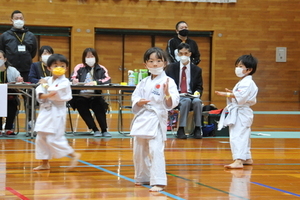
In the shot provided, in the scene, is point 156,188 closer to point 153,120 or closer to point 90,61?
point 153,120

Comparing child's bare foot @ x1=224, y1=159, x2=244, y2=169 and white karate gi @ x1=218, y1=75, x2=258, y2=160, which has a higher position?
white karate gi @ x1=218, y1=75, x2=258, y2=160

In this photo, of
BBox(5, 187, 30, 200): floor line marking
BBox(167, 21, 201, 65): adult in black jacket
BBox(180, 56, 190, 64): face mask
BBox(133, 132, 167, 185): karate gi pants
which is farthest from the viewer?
BBox(167, 21, 201, 65): adult in black jacket

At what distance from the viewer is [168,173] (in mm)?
5090

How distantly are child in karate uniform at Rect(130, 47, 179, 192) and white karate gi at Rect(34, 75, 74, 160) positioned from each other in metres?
1.01

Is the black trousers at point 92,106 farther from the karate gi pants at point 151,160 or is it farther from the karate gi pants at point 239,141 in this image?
the karate gi pants at point 151,160

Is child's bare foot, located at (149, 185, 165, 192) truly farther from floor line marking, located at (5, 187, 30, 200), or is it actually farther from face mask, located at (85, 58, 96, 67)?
face mask, located at (85, 58, 96, 67)

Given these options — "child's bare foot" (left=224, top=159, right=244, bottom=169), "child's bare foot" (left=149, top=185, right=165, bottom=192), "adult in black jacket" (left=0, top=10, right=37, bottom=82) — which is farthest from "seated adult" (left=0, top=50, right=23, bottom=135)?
"child's bare foot" (left=149, top=185, right=165, bottom=192)

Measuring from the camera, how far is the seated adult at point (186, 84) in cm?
857

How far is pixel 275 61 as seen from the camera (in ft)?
64.7

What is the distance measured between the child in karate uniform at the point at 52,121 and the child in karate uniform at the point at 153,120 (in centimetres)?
101

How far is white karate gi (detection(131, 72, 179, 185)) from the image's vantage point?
14.0 ft

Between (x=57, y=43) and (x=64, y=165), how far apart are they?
1306 cm

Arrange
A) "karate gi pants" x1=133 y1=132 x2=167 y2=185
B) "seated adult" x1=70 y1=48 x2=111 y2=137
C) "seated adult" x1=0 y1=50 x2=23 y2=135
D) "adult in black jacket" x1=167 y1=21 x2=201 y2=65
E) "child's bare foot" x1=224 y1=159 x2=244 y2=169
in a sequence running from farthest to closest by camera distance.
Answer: "adult in black jacket" x1=167 y1=21 x2=201 y2=65, "seated adult" x1=70 y1=48 x2=111 y2=137, "seated adult" x1=0 y1=50 x2=23 y2=135, "child's bare foot" x1=224 y1=159 x2=244 y2=169, "karate gi pants" x1=133 y1=132 x2=167 y2=185

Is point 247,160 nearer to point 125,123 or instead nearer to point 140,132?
point 140,132
